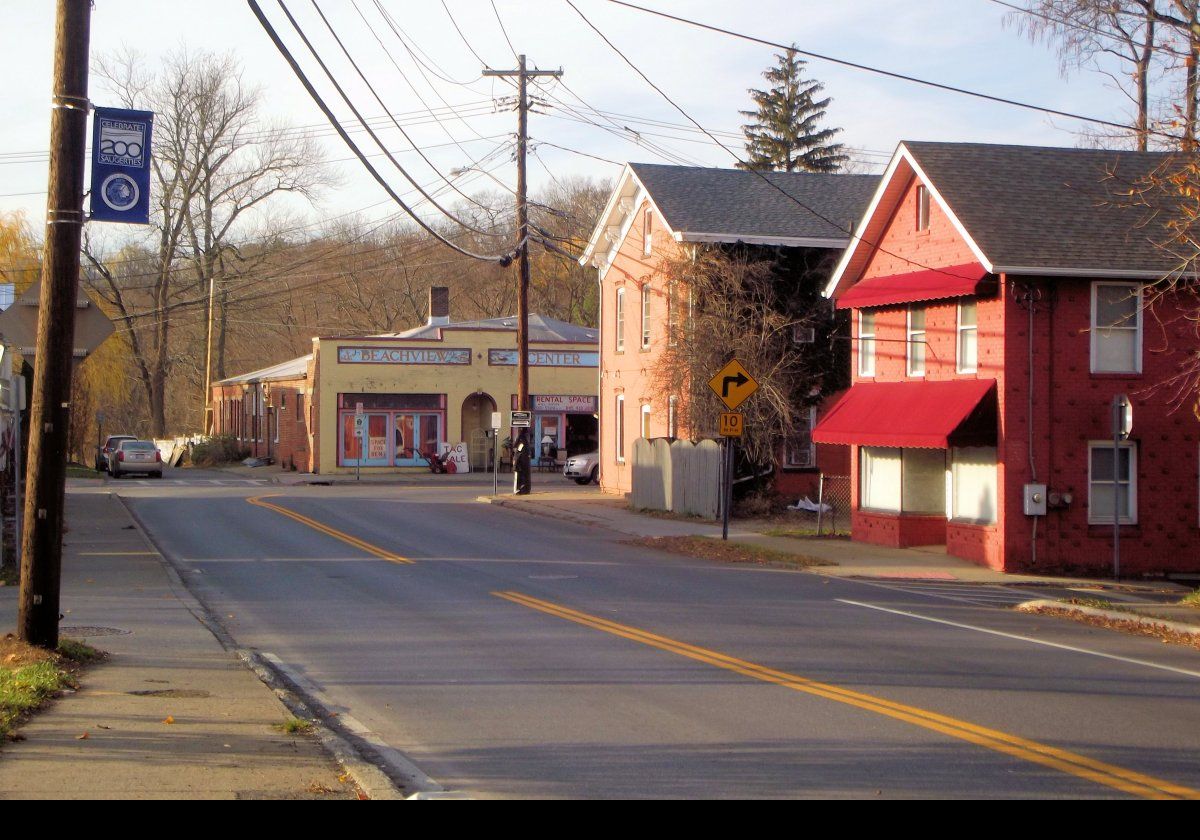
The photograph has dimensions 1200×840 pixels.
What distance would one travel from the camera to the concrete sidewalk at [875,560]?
19.2 m

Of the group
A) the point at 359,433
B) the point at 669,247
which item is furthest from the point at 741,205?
the point at 359,433

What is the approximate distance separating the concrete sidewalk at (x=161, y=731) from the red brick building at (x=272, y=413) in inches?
1577

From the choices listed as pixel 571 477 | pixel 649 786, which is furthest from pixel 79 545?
pixel 571 477

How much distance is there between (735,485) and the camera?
103ft

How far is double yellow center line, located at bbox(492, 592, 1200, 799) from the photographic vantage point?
7352mm

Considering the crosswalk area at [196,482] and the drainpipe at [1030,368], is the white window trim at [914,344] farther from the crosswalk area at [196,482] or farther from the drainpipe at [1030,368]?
the crosswalk area at [196,482]

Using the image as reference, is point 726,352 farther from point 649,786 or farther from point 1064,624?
point 649,786

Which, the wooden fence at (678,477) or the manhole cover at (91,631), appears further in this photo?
the wooden fence at (678,477)

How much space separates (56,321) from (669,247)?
24365mm

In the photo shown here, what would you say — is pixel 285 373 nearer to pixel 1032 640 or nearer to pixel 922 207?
pixel 922 207

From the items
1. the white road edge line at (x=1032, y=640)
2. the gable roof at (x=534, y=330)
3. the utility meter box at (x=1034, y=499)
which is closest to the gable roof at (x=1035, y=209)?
the utility meter box at (x=1034, y=499)

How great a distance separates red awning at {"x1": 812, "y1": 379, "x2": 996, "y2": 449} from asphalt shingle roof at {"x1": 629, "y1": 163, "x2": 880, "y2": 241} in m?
8.51

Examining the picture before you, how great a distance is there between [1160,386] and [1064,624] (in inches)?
312

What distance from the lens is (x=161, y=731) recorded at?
819 centimetres
